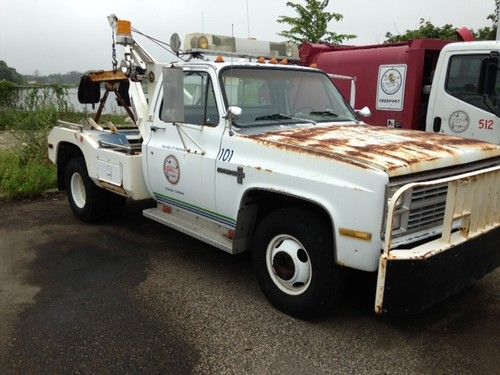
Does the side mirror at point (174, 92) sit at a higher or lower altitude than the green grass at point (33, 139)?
higher

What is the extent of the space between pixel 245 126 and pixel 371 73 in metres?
4.37

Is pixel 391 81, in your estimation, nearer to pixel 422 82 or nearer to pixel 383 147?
pixel 422 82

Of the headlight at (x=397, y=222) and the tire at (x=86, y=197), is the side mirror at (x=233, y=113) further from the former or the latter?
the tire at (x=86, y=197)

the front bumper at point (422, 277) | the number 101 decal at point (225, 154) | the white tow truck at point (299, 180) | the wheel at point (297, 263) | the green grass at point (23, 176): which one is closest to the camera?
the front bumper at point (422, 277)

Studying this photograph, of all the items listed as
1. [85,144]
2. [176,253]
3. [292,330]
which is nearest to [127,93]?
[85,144]

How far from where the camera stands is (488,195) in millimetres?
3484

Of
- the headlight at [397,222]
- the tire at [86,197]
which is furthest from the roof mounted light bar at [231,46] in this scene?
the headlight at [397,222]

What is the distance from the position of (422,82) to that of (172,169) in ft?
14.5

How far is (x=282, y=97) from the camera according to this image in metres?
4.58

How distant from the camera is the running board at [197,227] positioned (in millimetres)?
4211

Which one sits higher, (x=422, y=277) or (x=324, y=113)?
(x=324, y=113)

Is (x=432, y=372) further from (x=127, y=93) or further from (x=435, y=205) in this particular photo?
(x=127, y=93)

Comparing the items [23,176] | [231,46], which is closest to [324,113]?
[231,46]

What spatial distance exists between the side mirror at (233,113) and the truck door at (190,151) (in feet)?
0.58
